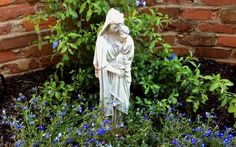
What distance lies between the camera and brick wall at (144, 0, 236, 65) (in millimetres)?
3635

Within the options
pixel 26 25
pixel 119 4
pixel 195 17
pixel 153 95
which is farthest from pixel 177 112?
pixel 26 25

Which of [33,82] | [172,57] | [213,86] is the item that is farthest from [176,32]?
[33,82]

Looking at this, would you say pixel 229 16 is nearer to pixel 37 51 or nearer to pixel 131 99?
pixel 131 99

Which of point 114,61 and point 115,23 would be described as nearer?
point 115,23

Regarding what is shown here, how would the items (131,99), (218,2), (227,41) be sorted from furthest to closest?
(227,41) < (218,2) < (131,99)

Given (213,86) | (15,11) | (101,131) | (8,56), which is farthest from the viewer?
(8,56)

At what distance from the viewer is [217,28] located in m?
3.69

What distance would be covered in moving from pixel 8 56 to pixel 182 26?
4.73 ft

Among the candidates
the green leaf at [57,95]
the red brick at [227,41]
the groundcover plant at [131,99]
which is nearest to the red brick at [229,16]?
the red brick at [227,41]

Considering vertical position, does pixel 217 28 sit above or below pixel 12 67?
above

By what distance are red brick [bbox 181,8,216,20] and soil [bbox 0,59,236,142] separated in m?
0.36

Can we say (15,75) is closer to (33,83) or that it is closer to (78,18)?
(33,83)

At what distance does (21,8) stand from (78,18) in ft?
1.70

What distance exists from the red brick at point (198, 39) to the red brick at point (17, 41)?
1238 mm
